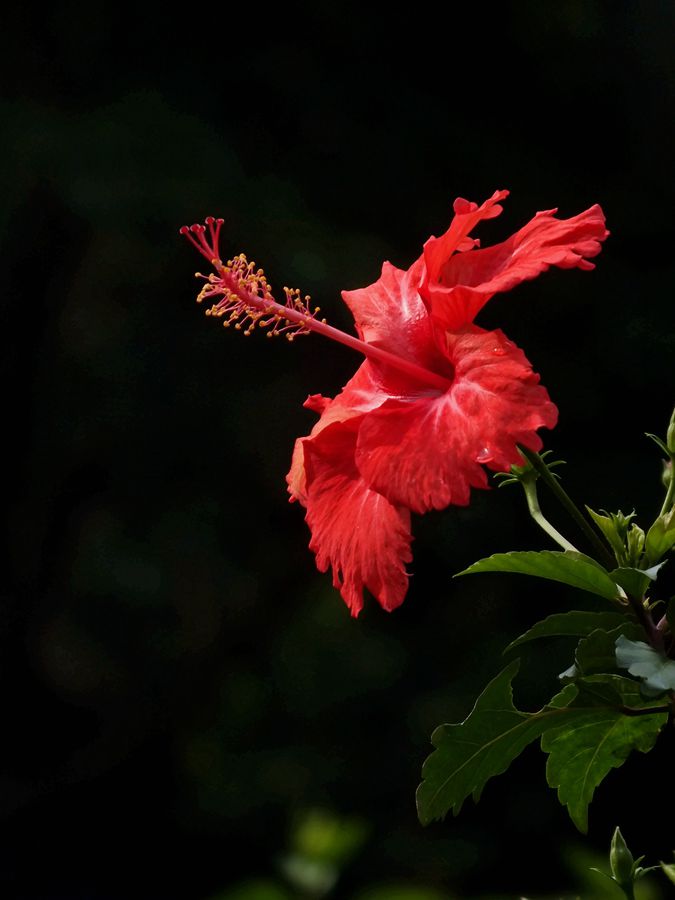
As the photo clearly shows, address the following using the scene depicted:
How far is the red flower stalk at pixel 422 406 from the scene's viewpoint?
693 millimetres

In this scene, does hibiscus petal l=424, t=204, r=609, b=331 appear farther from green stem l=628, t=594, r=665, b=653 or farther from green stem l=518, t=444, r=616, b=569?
green stem l=628, t=594, r=665, b=653

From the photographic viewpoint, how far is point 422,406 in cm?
77

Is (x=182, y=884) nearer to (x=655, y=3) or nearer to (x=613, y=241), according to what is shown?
(x=613, y=241)

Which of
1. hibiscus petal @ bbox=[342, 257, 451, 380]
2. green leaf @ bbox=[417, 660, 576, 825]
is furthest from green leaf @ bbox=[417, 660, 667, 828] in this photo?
hibiscus petal @ bbox=[342, 257, 451, 380]

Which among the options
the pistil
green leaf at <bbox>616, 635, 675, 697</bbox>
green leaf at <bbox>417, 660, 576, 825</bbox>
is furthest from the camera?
the pistil

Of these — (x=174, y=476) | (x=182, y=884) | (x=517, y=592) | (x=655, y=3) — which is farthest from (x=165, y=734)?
(x=655, y=3)

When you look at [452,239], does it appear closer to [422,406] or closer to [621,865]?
[422,406]

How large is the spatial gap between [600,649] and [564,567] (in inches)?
2.0

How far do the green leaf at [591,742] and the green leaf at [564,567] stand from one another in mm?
60

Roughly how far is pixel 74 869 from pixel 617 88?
2582mm

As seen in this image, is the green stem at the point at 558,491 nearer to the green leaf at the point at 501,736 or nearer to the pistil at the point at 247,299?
the green leaf at the point at 501,736

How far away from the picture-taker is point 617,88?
3461 mm

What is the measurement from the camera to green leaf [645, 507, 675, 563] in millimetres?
754

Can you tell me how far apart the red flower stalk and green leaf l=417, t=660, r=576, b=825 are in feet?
0.31
